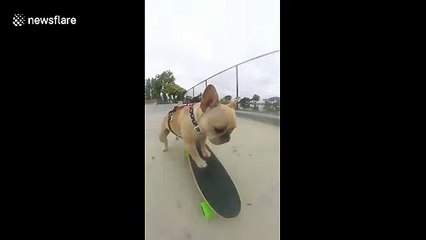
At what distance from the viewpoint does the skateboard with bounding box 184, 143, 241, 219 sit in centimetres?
98

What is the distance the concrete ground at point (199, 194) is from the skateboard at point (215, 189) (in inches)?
0.6

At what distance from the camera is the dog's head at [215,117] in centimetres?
98

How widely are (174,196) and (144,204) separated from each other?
10cm

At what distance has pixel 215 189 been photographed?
99 cm

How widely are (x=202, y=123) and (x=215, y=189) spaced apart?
212mm

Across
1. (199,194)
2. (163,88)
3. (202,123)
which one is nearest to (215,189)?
(199,194)

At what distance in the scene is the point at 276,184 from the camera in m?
1.02

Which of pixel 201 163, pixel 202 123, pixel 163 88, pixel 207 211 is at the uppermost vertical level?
pixel 163 88

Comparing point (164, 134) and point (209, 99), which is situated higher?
point (209, 99)

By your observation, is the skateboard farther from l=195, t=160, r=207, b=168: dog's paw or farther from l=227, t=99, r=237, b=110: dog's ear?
l=227, t=99, r=237, b=110: dog's ear

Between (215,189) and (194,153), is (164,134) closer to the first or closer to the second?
(194,153)
